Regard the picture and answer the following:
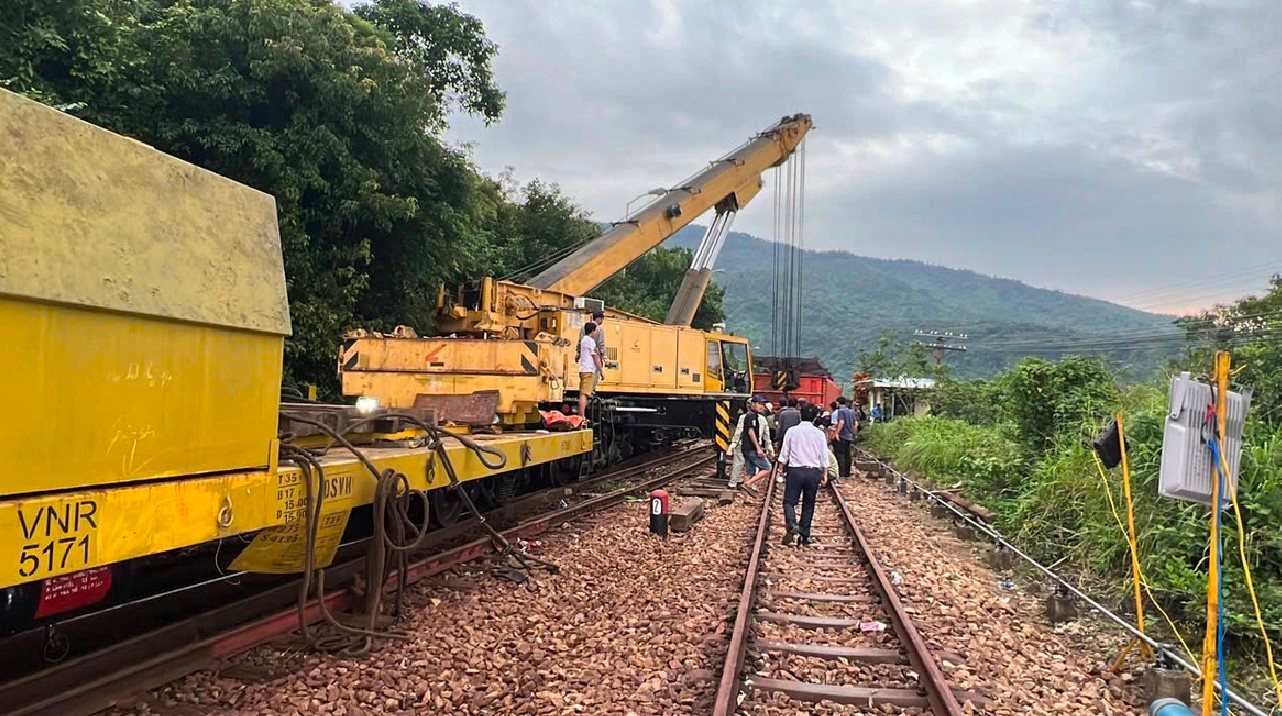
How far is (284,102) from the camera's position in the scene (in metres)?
11.4

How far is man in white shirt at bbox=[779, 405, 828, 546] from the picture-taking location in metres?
8.82

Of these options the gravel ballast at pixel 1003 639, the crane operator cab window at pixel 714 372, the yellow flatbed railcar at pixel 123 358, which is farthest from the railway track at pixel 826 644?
the crane operator cab window at pixel 714 372

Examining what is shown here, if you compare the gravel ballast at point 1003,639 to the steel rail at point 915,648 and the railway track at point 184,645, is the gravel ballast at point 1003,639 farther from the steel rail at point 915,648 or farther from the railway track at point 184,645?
the railway track at point 184,645

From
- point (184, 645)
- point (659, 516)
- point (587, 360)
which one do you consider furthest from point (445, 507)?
point (184, 645)

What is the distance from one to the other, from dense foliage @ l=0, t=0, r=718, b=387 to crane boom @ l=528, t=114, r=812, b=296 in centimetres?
244

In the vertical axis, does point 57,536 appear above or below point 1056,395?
below

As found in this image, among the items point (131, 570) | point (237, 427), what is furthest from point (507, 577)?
point (237, 427)

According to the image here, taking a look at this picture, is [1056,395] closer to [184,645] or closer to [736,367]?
[736,367]

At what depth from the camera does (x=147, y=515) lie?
9.89 feet

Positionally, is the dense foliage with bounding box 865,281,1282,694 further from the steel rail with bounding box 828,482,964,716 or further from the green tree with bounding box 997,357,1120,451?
the steel rail with bounding box 828,482,964,716

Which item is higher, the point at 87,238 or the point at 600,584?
the point at 87,238

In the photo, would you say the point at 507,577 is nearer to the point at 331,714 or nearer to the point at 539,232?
the point at 331,714

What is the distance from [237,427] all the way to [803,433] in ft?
21.6

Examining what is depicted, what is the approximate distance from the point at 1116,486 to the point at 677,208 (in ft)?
30.6
